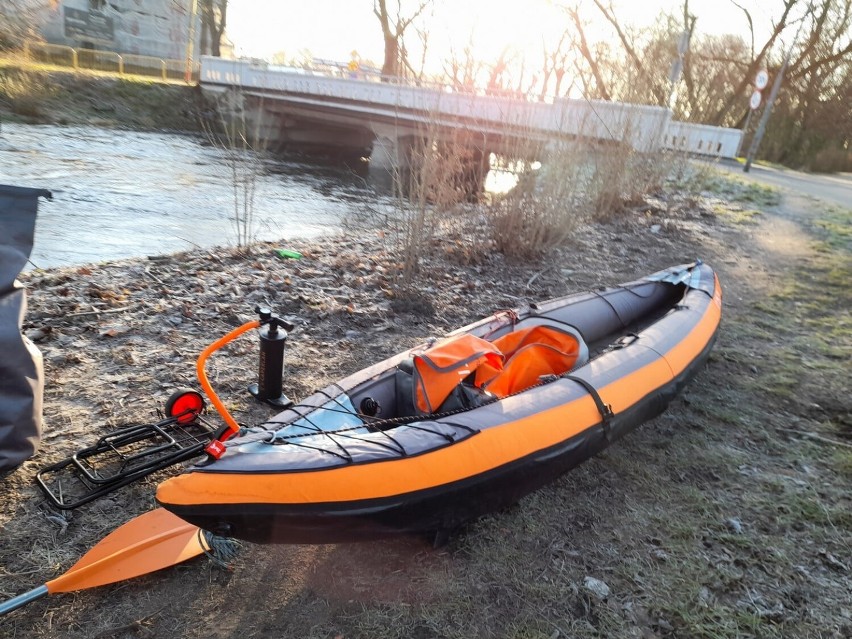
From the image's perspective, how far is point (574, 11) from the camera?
648 inches

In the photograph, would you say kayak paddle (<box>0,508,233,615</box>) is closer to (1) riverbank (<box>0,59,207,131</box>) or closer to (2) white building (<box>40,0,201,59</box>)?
(1) riverbank (<box>0,59,207,131</box>)

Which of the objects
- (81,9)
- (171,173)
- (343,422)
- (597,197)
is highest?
(81,9)

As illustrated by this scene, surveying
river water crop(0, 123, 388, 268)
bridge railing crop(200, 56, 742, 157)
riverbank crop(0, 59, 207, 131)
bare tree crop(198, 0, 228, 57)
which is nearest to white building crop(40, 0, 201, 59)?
bare tree crop(198, 0, 228, 57)

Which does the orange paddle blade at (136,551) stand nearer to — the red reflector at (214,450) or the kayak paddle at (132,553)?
the kayak paddle at (132,553)

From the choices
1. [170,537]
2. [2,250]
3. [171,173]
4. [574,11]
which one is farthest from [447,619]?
[574,11]

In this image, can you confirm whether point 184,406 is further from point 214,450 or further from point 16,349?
point 214,450

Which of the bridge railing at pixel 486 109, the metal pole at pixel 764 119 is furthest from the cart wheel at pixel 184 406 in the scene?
the metal pole at pixel 764 119

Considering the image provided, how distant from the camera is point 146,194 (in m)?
10.8

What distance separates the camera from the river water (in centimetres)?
759

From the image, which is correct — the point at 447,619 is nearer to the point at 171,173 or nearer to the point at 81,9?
the point at 171,173

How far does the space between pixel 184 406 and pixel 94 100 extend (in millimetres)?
20088

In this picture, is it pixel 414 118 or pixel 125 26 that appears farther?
pixel 125 26

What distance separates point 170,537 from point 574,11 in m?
17.9

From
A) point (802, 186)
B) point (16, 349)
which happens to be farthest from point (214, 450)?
point (802, 186)
